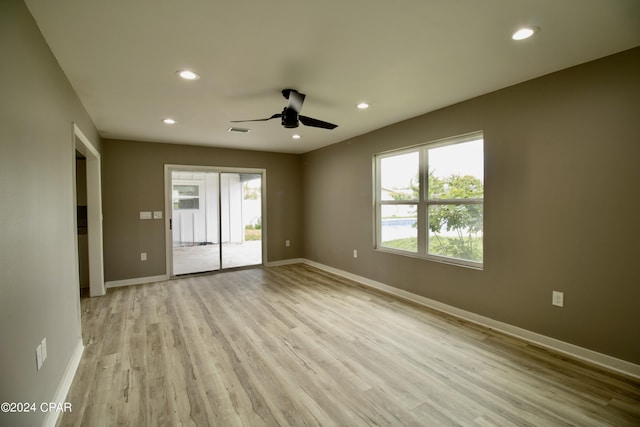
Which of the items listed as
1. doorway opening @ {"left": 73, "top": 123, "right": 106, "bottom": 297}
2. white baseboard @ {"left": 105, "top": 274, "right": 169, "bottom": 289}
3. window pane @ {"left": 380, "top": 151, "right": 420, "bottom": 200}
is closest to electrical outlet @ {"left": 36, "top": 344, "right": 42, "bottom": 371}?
doorway opening @ {"left": 73, "top": 123, "right": 106, "bottom": 297}

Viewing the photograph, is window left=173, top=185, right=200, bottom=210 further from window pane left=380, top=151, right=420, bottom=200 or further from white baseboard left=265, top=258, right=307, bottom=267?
window pane left=380, top=151, right=420, bottom=200

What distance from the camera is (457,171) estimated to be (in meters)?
3.59

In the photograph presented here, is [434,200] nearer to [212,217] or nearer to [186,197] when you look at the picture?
[212,217]

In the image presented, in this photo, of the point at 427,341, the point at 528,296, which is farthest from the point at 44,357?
the point at 528,296

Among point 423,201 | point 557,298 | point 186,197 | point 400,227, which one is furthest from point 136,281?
point 557,298

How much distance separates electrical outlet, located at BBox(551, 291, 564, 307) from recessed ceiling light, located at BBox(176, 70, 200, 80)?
3.68 meters

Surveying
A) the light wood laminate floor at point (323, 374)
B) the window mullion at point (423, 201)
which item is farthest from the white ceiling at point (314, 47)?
the light wood laminate floor at point (323, 374)

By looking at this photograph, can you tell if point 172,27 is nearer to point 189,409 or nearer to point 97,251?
point 189,409

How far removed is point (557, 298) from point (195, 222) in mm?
5637

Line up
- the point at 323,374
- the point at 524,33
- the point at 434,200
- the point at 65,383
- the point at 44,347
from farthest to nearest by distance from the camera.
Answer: the point at 434,200
the point at 323,374
the point at 65,383
the point at 524,33
the point at 44,347

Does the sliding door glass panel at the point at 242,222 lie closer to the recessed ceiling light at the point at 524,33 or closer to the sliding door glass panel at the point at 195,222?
the sliding door glass panel at the point at 195,222

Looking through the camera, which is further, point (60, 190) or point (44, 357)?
point (60, 190)

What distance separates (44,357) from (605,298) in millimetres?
3970

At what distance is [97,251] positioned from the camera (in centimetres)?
439
